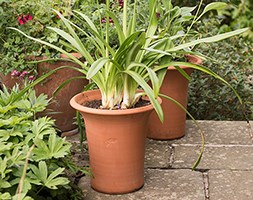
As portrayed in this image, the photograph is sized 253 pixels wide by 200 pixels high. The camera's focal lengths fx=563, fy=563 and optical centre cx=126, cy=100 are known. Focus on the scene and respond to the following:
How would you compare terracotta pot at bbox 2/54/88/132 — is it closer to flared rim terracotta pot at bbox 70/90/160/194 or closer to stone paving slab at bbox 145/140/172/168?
stone paving slab at bbox 145/140/172/168

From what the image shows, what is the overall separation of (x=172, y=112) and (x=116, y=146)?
0.82 metres

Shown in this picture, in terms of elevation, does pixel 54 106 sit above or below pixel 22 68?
below

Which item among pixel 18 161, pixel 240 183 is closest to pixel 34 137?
pixel 18 161

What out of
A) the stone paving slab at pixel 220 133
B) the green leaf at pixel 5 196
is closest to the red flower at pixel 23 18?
the stone paving slab at pixel 220 133

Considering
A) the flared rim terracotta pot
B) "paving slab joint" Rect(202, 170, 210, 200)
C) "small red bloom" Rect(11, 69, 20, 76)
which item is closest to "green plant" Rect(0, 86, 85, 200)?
the flared rim terracotta pot

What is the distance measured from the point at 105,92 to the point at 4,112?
51 centimetres

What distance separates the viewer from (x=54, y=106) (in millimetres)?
3564

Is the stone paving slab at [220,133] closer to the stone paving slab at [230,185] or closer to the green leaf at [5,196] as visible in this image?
the stone paving slab at [230,185]

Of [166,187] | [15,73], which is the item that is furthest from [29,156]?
[15,73]

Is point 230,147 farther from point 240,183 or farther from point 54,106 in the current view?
point 54,106

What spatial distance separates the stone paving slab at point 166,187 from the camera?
280 cm

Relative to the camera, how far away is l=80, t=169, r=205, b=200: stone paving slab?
110 inches

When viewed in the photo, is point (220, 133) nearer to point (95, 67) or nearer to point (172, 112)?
point (172, 112)

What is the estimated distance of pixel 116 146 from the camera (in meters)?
2.75
